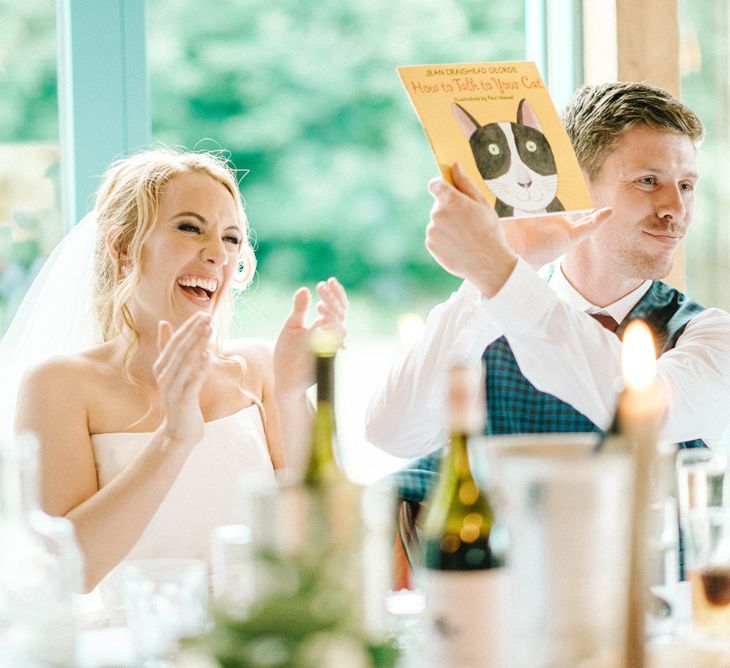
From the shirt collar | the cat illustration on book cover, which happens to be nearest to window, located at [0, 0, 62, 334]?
the shirt collar

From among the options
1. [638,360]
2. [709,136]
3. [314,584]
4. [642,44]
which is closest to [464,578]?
[314,584]

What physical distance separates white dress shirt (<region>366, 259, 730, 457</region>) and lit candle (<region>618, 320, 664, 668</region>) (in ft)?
3.04

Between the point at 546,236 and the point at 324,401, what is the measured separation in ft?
3.63

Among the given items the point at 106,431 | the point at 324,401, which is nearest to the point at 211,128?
the point at 106,431

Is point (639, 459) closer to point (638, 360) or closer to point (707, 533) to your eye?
point (638, 360)

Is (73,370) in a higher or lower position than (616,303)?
lower

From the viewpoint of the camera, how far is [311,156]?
4066 mm

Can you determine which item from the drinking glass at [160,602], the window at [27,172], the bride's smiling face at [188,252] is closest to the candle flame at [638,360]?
the drinking glass at [160,602]

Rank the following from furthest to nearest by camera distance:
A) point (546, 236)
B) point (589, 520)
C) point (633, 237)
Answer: point (633, 237)
point (546, 236)
point (589, 520)

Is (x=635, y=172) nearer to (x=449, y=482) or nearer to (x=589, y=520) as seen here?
(x=449, y=482)

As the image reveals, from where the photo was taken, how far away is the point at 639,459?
35.4 inches

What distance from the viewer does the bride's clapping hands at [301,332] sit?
1979 mm

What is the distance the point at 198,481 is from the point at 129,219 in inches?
23.6

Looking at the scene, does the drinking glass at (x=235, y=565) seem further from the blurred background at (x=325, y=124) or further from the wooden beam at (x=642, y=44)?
the wooden beam at (x=642, y=44)
